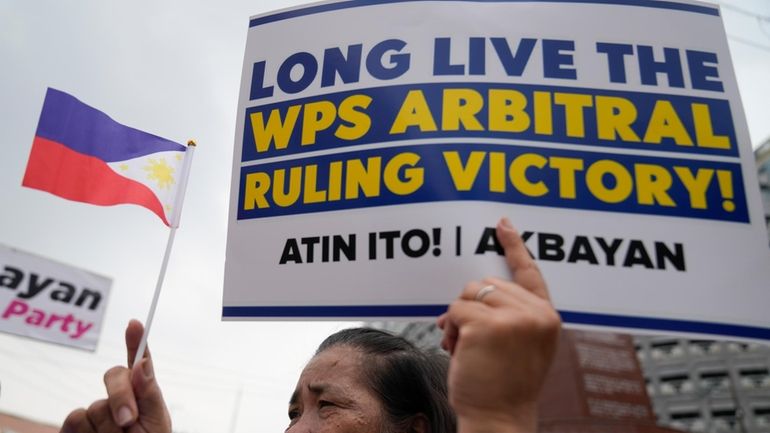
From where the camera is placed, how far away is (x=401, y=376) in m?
2.10

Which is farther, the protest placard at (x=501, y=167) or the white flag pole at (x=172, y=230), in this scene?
the protest placard at (x=501, y=167)

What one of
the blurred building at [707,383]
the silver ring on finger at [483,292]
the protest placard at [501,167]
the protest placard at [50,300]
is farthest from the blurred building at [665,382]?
the silver ring on finger at [483,292]

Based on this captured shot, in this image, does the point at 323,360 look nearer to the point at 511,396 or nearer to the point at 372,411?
the point at 372,411

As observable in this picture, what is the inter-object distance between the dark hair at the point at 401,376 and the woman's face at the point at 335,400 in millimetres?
44

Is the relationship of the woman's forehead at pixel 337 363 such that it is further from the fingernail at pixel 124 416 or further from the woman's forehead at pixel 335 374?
the fingernail at pixel 124 416

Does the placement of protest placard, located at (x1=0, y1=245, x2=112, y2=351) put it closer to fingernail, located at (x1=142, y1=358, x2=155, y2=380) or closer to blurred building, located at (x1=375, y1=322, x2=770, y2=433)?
fingernail, located at (x1=142, y1=358, x2=155, y2=380)

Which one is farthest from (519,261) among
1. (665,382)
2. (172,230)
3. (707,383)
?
(665,382)

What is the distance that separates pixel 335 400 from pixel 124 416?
78 centimetres

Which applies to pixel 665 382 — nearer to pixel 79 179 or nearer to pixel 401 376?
pixel 401 376

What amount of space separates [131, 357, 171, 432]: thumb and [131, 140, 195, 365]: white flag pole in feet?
0.11

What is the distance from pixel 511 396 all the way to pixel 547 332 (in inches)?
5.3

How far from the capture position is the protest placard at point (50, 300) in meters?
7.64

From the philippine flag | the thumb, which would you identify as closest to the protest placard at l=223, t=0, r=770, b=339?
the philippine flag

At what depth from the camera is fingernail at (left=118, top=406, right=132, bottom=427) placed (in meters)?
1.22
